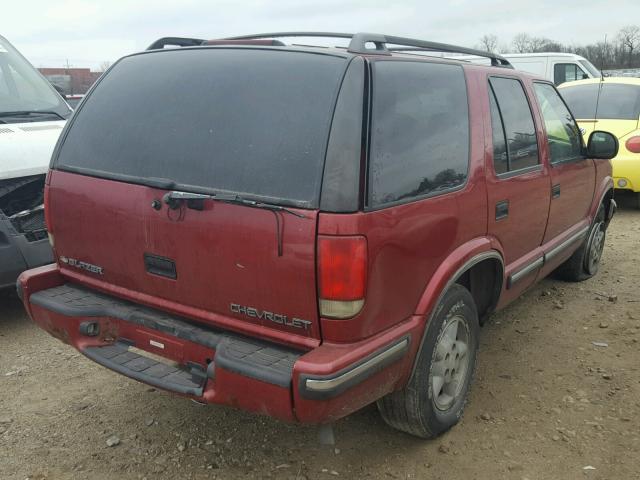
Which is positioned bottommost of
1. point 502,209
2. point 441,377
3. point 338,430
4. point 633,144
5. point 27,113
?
point 338,430

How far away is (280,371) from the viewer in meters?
2.26

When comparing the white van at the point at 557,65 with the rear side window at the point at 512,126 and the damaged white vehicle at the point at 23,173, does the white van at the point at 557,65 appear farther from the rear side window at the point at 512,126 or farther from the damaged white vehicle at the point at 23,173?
the damaged white vehicle at the point at 23,173

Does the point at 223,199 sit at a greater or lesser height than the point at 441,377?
greater

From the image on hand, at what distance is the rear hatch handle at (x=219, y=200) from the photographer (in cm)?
225

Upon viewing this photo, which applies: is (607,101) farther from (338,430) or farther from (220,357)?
(220,357)

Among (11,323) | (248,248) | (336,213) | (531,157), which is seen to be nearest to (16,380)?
(11,323)

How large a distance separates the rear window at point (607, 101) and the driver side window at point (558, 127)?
13.3 feet

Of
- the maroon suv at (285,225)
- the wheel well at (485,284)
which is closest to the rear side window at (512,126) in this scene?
the maroon suv at (285,225)

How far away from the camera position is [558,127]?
4.19m

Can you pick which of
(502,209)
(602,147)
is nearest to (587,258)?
(602,147)

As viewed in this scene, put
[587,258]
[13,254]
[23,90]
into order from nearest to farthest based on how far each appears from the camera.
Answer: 1. [13,254]
2. [587,258]
3. [23,90]

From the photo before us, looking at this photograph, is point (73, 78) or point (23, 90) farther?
point (73, 78)

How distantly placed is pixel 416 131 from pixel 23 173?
312cm

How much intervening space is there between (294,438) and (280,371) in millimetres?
937
